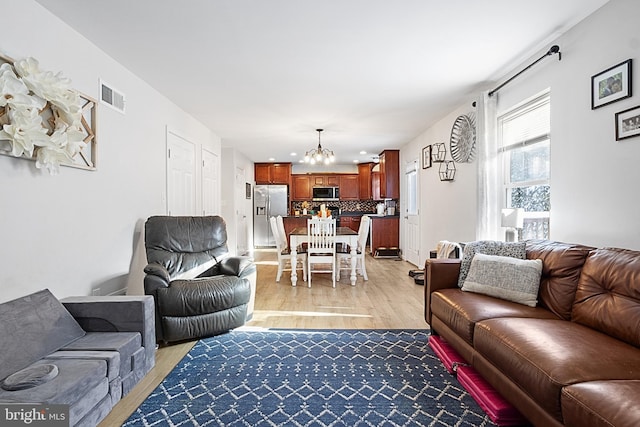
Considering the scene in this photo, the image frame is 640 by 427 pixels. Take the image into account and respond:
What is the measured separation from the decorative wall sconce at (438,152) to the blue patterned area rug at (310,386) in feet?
10.00

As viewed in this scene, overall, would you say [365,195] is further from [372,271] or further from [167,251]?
[167,251]

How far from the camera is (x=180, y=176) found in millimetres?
4484

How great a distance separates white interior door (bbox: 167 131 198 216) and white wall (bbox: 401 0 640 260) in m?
3.88

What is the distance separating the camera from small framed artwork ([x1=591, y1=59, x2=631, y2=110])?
205 centimetres

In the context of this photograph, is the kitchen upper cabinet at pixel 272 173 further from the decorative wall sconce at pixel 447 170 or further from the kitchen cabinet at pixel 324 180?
the decorative wall sconce at pixel 447 170

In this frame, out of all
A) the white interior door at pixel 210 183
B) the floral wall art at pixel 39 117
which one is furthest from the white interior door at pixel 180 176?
the floral wall art at pixel 39 117

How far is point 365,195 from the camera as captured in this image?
9914 mm

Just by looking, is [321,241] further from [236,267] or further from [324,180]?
[324,180]

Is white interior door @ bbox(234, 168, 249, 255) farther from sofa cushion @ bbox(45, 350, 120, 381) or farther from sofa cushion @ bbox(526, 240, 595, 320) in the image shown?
sofa cushion @ bbox(526, 240, 595, 320)

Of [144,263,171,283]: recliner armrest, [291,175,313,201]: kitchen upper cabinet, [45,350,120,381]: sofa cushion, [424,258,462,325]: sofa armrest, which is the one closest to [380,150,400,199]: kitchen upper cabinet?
[291,175,313,201]: kitchen upper cabinet

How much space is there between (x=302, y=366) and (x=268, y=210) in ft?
23.4

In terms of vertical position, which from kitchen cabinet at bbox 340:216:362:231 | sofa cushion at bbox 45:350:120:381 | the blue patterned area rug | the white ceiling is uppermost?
the white ceiling

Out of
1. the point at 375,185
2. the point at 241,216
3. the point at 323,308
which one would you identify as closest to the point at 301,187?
the point at 375,185

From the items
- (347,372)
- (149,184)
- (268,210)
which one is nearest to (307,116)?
(149,184)
